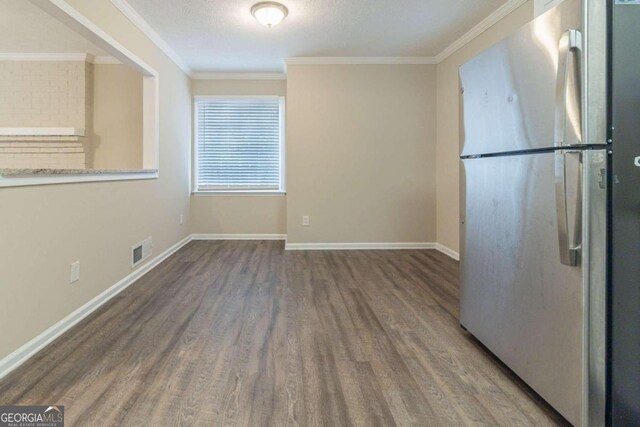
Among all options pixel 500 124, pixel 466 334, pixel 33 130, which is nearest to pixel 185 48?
pixel 33 130

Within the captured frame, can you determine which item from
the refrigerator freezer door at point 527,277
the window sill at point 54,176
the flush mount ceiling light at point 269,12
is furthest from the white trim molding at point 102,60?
the refrigerator freezer door at point 527,277

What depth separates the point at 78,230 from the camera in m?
2.38

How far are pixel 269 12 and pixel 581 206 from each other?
2902mm

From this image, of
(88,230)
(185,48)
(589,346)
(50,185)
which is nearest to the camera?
(589,346)

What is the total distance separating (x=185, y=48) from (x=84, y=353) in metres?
3.56

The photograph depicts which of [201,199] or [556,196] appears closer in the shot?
[556,196]

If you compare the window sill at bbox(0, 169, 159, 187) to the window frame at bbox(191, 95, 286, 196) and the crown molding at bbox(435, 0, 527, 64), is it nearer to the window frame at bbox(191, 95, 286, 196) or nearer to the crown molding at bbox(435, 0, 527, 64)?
the window frame at bbox(191, 95, 286, 196)

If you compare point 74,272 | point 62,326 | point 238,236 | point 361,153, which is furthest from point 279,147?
point 62,326

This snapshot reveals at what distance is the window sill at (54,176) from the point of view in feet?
5.73

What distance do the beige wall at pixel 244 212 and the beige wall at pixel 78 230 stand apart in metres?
1.04

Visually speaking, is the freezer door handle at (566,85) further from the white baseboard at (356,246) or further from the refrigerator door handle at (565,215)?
the white baseboard at (356,246)

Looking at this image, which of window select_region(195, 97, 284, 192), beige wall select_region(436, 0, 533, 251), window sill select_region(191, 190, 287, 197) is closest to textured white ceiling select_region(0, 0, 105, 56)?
window select_region(195, 97, 284, 192)

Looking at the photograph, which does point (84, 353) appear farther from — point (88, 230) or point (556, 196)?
point (556, 196)

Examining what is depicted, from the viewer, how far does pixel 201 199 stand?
17.6 feet
